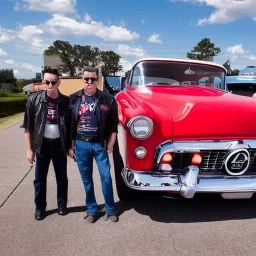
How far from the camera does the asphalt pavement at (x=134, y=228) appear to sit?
2.87 m

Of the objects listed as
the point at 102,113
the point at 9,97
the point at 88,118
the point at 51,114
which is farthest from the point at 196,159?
the point at 9,97

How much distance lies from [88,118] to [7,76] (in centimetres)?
8167

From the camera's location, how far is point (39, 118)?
10.9 ft

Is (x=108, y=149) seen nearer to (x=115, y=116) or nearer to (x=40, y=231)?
(x=115, y=116)

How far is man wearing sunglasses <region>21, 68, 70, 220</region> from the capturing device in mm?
3330

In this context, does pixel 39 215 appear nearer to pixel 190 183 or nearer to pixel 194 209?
pixel 190 183

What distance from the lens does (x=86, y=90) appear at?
11.1 ft

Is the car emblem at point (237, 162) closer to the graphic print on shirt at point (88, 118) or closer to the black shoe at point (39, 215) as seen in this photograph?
the graphic print on shirt at point (88, 118)

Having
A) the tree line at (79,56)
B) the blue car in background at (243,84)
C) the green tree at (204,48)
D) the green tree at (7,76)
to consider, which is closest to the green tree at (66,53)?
the tree line at (79,56)

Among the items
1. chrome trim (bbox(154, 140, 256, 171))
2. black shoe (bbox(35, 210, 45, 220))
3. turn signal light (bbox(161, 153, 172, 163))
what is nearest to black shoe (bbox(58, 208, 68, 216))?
black shoe (bbox(35, 210, 45, 220))

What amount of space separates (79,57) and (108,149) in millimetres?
83355

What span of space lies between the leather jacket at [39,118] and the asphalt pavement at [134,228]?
0.79 m

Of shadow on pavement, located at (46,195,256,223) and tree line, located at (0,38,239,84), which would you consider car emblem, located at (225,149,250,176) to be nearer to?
shadow on pavement, located at (46,195,256,223)

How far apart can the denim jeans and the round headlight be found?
0.81 m
